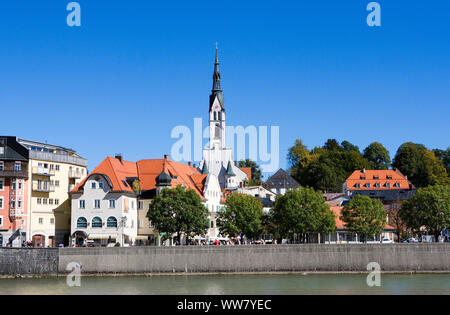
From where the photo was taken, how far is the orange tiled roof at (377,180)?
13762 centimetres

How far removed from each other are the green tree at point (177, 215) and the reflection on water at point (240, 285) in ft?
32.8

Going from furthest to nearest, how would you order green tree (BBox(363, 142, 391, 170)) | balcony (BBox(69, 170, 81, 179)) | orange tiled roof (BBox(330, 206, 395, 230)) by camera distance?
green tree (BBox(363, 142, 391, 170))
orange tiled roof (BBox(330, 206, 395, 230))
balcony (BBox(69, 170, 81, 179))

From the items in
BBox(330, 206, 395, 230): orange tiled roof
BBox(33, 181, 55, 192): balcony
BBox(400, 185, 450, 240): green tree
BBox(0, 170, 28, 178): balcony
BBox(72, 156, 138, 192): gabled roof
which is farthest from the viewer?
BBox(330, 206, 395, 230): orange tiled roof

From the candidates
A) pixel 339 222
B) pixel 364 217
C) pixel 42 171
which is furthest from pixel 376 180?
pixel 42 171

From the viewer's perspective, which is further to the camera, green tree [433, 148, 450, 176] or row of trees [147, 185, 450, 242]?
green tree [433, 148, 450, 176]

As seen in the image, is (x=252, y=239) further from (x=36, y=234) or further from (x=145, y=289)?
(x=145, y=289)

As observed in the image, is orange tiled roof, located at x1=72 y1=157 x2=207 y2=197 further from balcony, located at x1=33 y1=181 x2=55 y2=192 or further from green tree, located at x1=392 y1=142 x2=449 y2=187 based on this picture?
green tree, located at x1=392 y1=142 x2=449 y2=187

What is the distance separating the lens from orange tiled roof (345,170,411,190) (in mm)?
137625

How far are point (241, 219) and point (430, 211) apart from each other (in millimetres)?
23256

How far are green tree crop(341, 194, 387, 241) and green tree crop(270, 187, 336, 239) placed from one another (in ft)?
7.66

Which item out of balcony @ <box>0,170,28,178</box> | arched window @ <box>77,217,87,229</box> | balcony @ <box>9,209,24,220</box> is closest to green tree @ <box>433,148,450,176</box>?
arched window @ <box>77,217,87,229</box>

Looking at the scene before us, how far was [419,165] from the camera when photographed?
5891 inches

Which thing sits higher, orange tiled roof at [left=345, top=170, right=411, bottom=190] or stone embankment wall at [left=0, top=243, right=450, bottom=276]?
orange tiled roof at [left=345, top=170, right=411, bottom=190]

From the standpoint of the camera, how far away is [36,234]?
90562 mm
